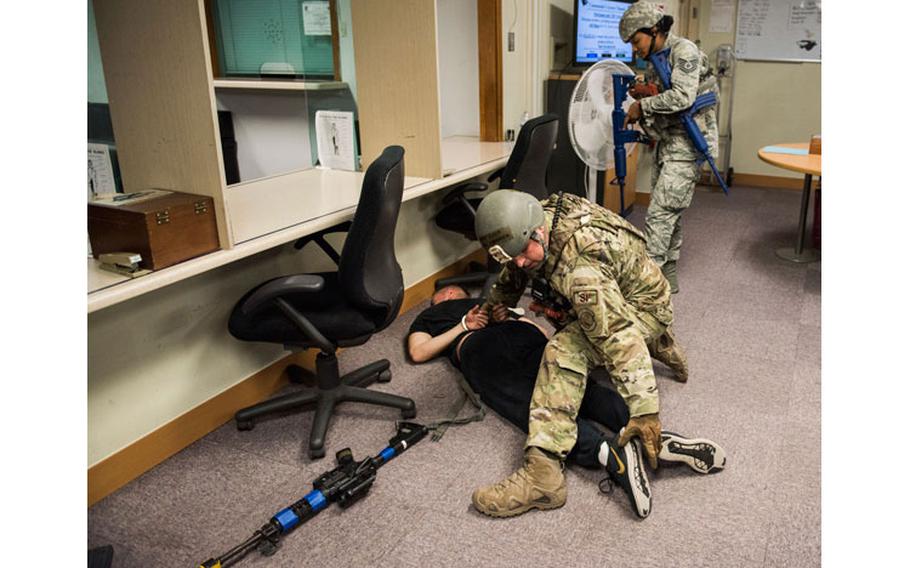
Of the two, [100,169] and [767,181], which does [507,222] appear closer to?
[100,169]

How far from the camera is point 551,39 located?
4.20 m

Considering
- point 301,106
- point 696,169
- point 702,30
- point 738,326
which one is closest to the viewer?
point 738,326

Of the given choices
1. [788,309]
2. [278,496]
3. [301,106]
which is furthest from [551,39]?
[278,496]

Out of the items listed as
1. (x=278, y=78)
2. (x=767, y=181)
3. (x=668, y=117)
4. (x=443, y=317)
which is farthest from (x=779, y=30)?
(x=443, y=317)

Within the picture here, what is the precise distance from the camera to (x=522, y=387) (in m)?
2.20

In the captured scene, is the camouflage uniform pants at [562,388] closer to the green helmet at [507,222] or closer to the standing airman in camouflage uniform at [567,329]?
the standing airman in camouflage uniform at [567,329]

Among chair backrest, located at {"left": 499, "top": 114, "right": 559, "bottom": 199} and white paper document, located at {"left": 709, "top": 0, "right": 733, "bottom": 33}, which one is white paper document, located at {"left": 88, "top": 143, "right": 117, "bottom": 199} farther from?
Answer: white paper document, located at {"left": 709, "top": 0, "right": 733, "bottom": 33}

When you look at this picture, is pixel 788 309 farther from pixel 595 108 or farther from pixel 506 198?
pixel 506 198

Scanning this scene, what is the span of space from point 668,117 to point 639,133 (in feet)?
0.55

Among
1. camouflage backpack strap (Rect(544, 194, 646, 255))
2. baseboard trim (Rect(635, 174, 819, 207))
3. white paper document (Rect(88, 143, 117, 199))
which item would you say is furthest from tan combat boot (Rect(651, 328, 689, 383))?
baseboard trim (Rect(635, 174, 819, 207))

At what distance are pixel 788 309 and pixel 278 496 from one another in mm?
2417

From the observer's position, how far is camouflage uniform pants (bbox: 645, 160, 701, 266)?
324 centimetres

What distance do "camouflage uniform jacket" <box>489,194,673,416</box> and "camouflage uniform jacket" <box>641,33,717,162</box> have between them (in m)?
1.15

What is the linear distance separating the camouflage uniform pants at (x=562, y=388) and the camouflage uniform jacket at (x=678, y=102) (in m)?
1.49
